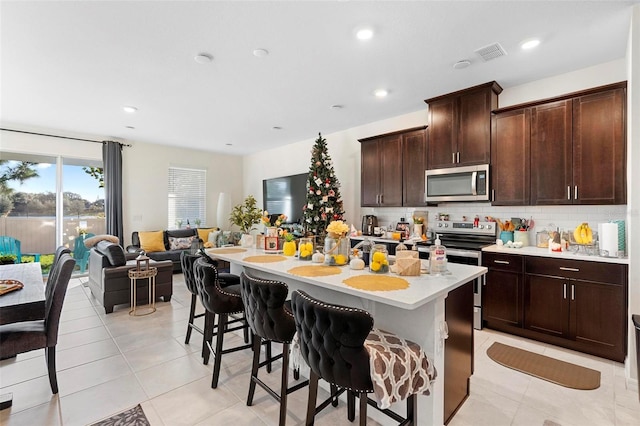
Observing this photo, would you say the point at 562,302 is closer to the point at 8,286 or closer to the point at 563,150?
the point at 563,150

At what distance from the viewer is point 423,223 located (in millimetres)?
4523

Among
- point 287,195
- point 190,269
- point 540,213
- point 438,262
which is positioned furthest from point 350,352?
point 287,195

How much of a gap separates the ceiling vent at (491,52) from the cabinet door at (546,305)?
7.40 ft

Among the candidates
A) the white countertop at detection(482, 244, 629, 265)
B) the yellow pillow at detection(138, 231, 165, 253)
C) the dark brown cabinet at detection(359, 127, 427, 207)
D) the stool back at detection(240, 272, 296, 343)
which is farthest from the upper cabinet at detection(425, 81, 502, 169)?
the yellow pillow at detection(138, 231, 165, 253)

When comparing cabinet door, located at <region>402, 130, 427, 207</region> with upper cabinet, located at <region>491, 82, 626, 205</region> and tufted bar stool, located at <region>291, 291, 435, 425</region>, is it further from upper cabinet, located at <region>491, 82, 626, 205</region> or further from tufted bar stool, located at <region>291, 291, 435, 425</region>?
tufted bar stool, located at <region>291, 291, 435, 425</region>

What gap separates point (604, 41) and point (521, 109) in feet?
2.77

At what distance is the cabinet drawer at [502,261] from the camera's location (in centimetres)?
323

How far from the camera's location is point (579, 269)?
2.86 meters

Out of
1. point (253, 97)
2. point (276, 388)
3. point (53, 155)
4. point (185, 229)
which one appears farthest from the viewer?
point (185, 229)

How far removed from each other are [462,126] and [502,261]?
1727 millimetres

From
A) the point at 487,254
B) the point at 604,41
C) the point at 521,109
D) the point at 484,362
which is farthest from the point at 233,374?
the point at 604,41

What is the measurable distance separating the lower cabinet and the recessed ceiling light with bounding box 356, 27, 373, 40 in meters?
2.63

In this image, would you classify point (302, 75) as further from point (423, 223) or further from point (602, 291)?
point (602, 291)

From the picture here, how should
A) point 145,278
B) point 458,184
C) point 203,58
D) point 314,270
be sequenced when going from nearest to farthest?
point 314,270
point 203,58
point 458,184
point 145,278
